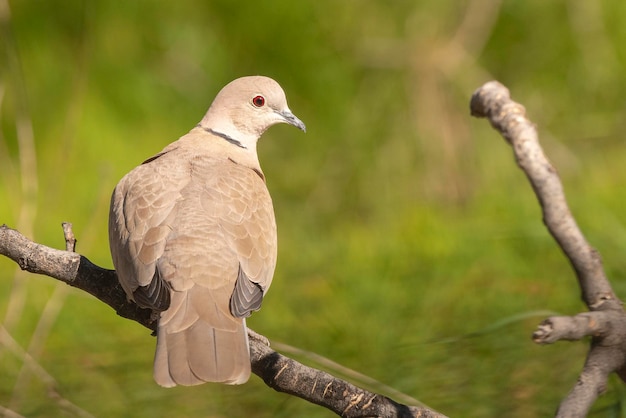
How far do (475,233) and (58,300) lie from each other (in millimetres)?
1675

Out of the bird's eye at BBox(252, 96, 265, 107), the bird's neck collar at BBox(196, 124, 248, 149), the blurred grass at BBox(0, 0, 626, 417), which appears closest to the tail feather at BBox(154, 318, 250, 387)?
the bird's neck collar at BBox(196, 124, 248, 149)

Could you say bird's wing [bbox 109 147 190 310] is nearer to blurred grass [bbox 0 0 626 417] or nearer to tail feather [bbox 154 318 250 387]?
tail feather [bbox 154 318 250 387]

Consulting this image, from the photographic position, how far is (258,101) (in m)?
2.84

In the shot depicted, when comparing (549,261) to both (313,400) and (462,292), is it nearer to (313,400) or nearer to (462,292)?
(462,292)

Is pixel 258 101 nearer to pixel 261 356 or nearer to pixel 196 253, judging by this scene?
pixel 196 253

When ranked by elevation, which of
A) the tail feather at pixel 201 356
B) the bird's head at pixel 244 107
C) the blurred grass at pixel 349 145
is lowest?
the tail feather at pixel 201 356

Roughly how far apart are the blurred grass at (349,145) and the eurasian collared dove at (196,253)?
127cm


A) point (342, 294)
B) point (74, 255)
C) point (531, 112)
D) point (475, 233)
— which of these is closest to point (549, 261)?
point (475, 233)

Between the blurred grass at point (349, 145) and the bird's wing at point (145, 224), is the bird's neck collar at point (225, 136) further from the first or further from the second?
the blurred grass at point (349, 145)

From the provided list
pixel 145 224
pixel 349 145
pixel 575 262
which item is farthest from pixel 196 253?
pixel 349 145

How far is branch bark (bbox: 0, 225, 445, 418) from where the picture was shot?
1.82 m

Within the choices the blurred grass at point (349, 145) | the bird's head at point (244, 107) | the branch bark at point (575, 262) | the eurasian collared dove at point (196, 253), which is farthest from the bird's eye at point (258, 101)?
the blurred grass at point (349, 145)

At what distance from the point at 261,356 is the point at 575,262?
2.02 feet

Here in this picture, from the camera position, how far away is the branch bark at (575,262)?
5.98 ft
